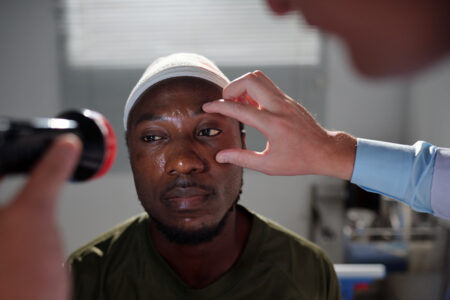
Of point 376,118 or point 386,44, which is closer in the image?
point 386,44

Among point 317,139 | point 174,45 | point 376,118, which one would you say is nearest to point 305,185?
point 376,118

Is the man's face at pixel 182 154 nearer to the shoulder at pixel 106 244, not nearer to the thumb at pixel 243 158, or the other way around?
the thumb at pixel 243 158

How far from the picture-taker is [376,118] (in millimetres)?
2619

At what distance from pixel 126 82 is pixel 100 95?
18 centimetres

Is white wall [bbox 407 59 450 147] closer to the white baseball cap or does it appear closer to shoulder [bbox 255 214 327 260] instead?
shoulder [bbox 255 214 327 260]

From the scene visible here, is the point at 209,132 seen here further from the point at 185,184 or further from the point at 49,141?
the point at 49,141

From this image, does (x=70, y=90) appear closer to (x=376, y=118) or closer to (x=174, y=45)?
(x=174, y=45)

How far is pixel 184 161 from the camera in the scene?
96 cm

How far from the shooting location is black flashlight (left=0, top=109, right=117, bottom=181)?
44cm

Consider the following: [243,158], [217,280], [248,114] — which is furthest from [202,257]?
[248,114]

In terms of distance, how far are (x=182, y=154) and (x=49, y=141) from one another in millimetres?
524

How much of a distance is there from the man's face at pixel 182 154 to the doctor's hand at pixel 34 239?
21.8 inches

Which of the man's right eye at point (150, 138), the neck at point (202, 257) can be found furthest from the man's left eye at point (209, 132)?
the neck at point (202, 257)

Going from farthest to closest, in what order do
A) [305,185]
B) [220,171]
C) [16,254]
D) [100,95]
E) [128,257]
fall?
[305,185] < [100,95] < [128,257] < [220,171] < [16,254]
